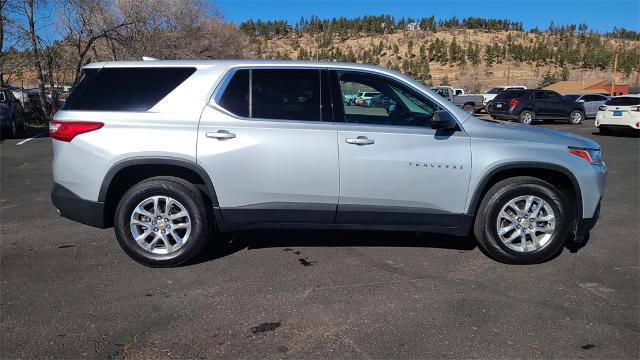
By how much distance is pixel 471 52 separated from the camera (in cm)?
6266

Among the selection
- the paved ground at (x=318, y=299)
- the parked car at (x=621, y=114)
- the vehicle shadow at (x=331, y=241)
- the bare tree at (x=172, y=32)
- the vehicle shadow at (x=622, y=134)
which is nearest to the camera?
the paved ground at (x=318, y=299)

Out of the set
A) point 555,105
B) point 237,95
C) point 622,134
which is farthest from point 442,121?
point 555,105

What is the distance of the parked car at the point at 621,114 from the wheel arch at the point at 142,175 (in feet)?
56.6

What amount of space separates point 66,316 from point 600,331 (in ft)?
12.2

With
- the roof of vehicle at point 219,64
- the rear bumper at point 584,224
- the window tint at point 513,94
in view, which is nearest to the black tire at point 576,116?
the window tint at point 513,94

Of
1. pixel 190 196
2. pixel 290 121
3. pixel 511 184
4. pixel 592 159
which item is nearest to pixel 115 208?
pixel 190 196

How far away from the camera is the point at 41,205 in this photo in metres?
6.97

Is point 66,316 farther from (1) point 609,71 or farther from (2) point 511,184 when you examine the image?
(1) point 609,71

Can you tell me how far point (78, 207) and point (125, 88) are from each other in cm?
114

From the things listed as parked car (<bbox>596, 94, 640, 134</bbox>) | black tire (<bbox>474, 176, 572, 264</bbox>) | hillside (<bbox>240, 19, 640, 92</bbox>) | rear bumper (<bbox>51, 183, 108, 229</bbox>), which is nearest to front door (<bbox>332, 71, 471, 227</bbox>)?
black tire (<bbox>474, 176, 572, 264</bbox>)

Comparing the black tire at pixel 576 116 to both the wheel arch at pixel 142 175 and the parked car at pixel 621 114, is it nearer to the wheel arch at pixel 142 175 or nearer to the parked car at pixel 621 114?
the parked car at pixel 621 114

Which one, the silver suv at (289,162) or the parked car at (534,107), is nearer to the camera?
the silver suv at (289,162)

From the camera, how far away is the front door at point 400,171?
A: 452 centimetres

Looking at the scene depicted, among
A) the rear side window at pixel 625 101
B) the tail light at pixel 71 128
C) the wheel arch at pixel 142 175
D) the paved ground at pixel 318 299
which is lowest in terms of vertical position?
the paved ground at pixel 318 299
